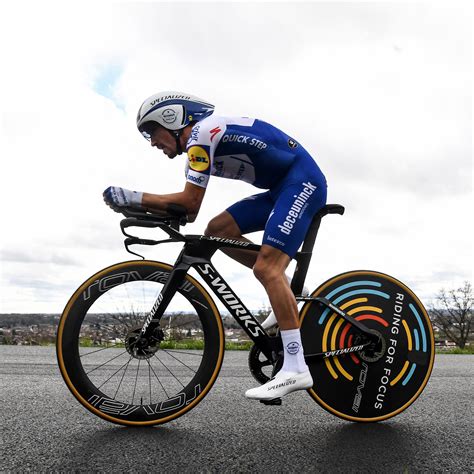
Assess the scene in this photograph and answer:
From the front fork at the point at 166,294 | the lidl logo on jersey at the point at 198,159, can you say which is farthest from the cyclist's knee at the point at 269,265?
the lidl logo on jersey at the point at 198,159

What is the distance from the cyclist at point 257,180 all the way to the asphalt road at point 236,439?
33 cm

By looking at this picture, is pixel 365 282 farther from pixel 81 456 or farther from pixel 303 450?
pixel 81 456

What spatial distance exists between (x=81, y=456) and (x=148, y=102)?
2146mm

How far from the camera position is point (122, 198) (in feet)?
10.3

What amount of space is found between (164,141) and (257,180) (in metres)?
0.66

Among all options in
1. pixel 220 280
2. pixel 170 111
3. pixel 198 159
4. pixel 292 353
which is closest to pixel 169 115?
pixel 170 111

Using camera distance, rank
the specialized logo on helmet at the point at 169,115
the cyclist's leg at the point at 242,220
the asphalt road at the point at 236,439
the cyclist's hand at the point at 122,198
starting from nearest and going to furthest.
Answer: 1. the asphalt road at the point at 236,439
2. the cyclist's hand at the point at 122,198
3. the specialized logo on helmet at the point at 169,115
4. the cyclist's leg at the point at 242,220

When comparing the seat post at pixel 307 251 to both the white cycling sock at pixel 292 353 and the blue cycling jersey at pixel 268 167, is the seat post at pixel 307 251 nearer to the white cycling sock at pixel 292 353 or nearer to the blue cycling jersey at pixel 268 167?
the blue cycling jersey at pixel 268 167

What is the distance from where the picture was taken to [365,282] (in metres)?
3.58

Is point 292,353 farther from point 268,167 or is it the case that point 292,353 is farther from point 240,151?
point 240,151

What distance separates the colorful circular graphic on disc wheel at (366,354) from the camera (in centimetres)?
343

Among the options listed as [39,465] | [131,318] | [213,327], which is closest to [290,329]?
[213,327]

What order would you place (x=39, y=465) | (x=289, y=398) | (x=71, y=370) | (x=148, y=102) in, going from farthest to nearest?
(x=289, y=398)
(x=148, y=102)
(x=71, y=370)
(x=39, y=465)

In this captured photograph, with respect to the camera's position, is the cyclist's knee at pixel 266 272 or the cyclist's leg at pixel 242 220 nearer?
the cyclist's knee at pixel 266 272
